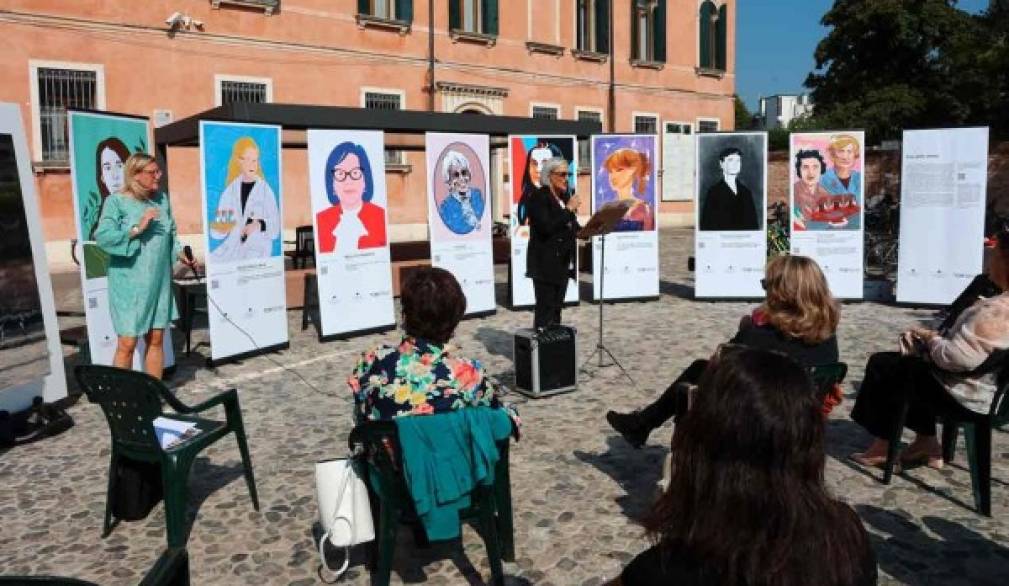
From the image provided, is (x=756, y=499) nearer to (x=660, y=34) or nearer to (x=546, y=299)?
(x=546, y=299)

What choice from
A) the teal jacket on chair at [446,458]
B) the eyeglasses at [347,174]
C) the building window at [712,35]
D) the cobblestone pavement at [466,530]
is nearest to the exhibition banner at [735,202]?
the cobblestone pavement at [466,530]

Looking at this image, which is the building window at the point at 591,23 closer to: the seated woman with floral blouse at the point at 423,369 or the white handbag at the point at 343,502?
the seated woman with floral blouse at the point at 423,369

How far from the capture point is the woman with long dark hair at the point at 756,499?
1.49 meters

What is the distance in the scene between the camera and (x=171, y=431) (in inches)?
153

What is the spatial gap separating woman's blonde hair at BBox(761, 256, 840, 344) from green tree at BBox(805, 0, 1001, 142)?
33768mm

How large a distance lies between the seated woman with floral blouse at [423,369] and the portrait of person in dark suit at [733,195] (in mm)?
8090

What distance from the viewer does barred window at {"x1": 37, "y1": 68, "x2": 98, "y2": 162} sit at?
14863 millimetres

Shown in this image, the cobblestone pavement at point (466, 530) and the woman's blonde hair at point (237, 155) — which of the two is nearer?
the cobblestone pavement at point (466, 530)

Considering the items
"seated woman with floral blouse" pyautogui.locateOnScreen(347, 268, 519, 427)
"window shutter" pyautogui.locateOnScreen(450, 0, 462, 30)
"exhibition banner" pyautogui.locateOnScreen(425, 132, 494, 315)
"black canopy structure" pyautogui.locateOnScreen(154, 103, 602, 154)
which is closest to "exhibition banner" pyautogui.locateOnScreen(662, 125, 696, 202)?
"window shutter" pyautogui.locateOnScreen(450, 0, 462, 30)

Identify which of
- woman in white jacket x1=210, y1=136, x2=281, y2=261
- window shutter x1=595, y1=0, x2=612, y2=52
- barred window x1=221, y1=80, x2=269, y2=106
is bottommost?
woman in white jacket x1=210, y1=136, x2=281, y2=261

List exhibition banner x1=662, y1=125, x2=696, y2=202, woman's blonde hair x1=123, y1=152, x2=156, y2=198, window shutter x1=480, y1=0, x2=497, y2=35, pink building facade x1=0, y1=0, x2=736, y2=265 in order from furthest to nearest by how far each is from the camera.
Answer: exhibition banner x1=662, y1=125, x2=696, y2=202, window shutter x1=480, y1=0, x2=497, y2=35, pink building facade x1=0, y1=0, x2=736, y2=265, woman's blonde hair x1=123, y1=152, x2=156, y2=198

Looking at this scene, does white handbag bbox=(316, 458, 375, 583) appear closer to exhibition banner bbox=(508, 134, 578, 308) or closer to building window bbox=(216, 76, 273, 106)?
exhibition banner bbox=(508, 134, 578, 308)

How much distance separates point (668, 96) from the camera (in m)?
26.9

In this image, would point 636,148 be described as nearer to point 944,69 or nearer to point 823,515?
point 823,515
